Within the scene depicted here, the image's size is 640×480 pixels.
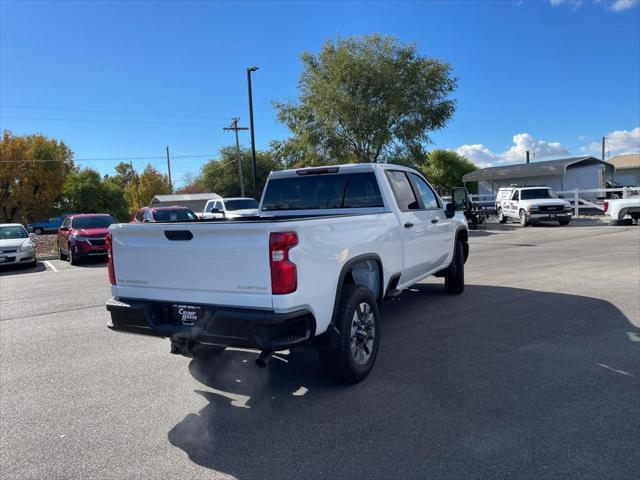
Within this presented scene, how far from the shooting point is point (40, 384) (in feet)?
15.6

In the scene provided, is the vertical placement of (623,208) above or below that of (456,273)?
above

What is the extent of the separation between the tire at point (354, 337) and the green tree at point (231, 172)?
2146 inches

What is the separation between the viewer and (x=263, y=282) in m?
3.58

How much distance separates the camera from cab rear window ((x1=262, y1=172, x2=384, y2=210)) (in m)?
5.76

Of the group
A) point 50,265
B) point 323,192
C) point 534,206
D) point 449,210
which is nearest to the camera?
point 323,192

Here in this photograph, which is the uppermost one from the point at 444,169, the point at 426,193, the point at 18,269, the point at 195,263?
the point at 444,169

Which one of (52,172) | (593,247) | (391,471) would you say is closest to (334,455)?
(391,471)

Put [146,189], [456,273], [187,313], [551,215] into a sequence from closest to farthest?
1. [187,313]
2. [456,273]
3. [551,215]
4. [146,189]

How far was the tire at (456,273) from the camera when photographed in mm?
7852

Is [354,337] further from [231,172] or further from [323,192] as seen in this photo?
[231,172]

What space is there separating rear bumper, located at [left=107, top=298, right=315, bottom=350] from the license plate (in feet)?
0.11

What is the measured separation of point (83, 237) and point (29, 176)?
37749mm

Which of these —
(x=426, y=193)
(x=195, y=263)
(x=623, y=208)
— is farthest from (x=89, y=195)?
(x=195, y=263)

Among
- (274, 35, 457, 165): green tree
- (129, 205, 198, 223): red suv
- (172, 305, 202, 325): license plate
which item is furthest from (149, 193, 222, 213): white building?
(172, 305, 202, 325): license plate
